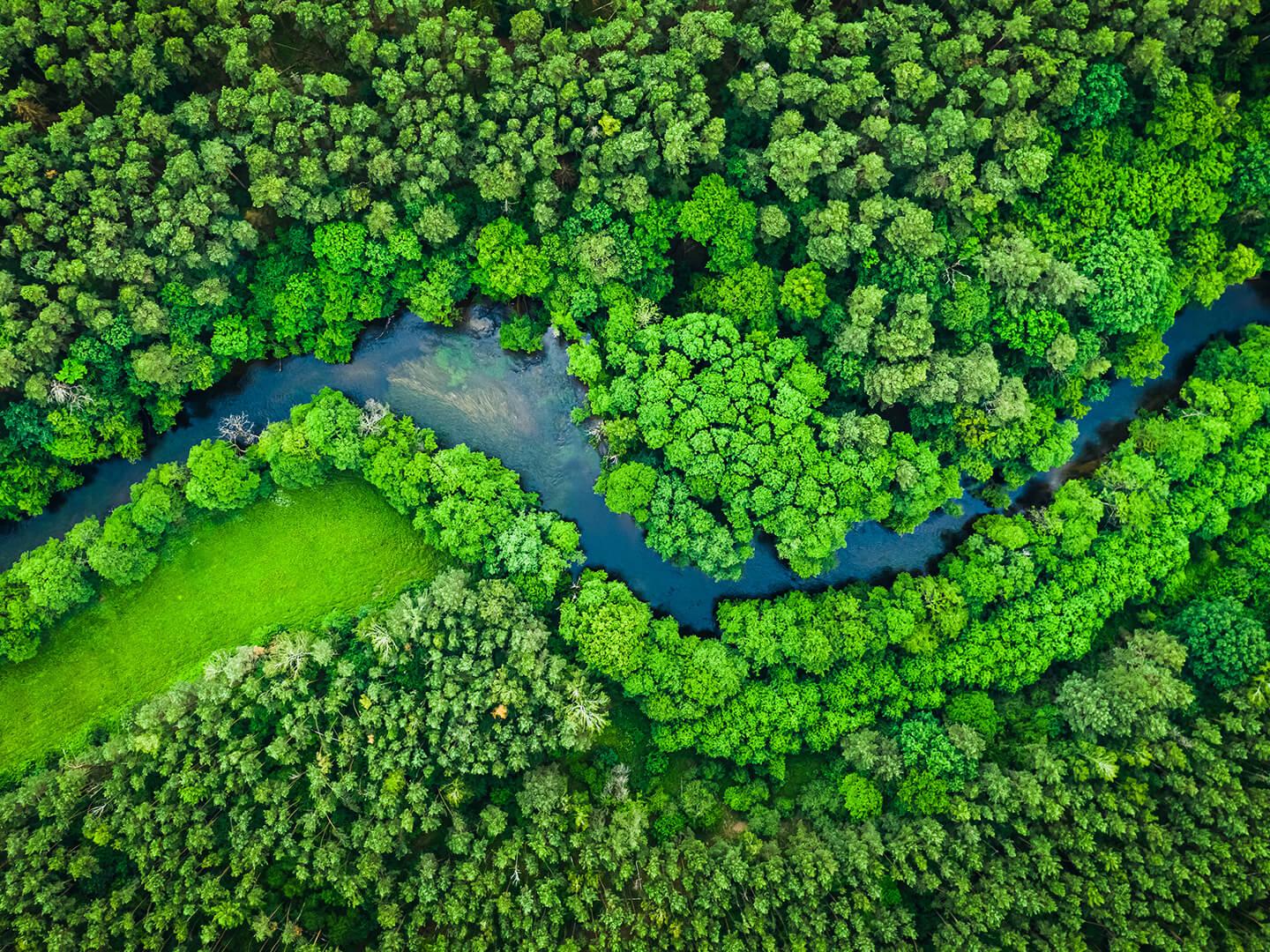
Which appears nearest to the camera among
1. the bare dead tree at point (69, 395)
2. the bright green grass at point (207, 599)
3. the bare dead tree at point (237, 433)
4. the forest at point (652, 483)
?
the forest at point (652, 483)

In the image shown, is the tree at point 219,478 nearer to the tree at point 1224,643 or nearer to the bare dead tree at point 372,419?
the bare dead tree at point 372,419

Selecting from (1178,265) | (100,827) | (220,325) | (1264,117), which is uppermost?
(1264,117)

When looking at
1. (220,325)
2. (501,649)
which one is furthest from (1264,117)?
(220,325)

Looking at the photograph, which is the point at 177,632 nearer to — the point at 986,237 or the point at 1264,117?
the point at 986,237

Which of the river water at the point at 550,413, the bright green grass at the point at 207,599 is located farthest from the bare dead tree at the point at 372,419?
the bright green grass at the point at 207,599

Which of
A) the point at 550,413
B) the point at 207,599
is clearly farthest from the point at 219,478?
the point at 550,413
